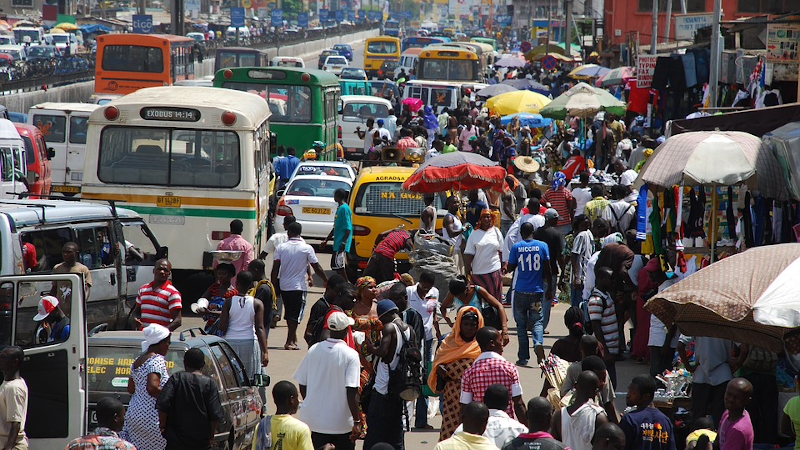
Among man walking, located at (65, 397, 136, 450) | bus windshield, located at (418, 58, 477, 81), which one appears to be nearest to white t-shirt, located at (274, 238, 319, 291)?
man walking, located at (65, 397, 136, 450)

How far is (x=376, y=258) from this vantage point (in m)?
12.8

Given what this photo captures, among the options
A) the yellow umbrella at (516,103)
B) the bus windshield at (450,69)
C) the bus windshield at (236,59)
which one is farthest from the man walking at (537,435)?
the bus windshield at (450,69)

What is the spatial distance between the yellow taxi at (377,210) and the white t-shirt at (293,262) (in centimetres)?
314

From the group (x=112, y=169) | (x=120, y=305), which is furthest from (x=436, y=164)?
(x=120, y=305)

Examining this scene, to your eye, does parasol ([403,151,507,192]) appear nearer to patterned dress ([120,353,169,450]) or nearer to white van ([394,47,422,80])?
patterned dress ([120,353,169,450])

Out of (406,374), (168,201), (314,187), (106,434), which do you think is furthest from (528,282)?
(314,187)

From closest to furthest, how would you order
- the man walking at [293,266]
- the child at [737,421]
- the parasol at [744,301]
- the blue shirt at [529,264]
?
the parasol at [744,301], the child at [737,421], the blue shirt at [529,264], the man walking at [293,266]

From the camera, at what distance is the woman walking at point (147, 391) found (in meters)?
7.10

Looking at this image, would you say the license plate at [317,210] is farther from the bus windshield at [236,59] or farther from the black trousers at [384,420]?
the bus windshield at [236,59]

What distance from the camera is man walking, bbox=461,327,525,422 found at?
719 centimetres

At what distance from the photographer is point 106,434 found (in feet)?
20.5

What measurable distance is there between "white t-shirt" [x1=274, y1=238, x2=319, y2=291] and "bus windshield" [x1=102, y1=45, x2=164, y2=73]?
78.9 feet

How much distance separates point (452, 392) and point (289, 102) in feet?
55.5

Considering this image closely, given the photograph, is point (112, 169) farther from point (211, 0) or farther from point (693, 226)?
point (211, 0)
